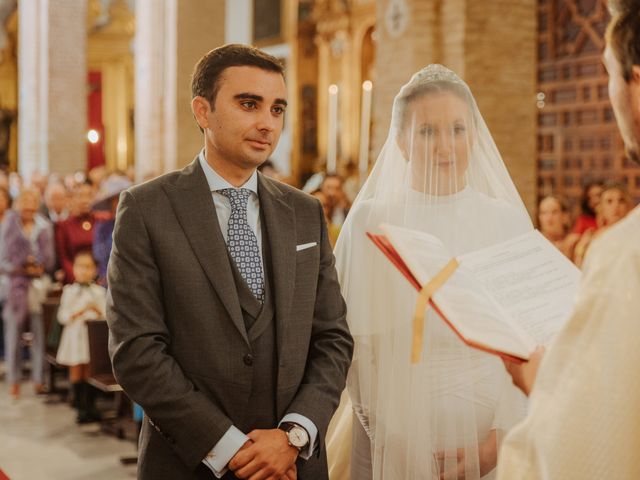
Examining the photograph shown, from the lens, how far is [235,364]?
7.61 ft

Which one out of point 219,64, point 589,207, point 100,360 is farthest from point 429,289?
point 589,207

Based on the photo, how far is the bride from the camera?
2658 mm

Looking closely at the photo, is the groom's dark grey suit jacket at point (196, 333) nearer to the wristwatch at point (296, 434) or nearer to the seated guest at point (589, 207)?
the wristwatch at point (296, 434)

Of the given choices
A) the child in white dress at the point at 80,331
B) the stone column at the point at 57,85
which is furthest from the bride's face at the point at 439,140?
the stone column at the point at 57,85

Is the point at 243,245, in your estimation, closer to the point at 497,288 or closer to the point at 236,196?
the point at 236,196

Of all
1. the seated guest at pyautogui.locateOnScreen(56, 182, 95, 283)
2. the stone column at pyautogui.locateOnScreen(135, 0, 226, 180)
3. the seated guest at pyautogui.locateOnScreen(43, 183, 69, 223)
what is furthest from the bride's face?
the stone column at pyautogui.locateOnScreen(135, 0, 226, 180)

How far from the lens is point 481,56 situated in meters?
8.07

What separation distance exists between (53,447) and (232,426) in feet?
15.0

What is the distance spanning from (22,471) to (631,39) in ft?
17.3

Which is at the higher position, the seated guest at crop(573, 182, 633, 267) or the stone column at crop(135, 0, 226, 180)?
the stone column at crop(135, 0, 226, 180)

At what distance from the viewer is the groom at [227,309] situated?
2.28m

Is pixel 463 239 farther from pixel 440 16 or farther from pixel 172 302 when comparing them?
pixel 440 16

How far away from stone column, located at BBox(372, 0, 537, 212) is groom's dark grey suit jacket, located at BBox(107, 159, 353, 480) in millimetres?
5965

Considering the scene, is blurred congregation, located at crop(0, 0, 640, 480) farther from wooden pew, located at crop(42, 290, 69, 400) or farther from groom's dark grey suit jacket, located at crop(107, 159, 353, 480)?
groom's dark grey suit jacket, located at crop(107, 159, 353, 480)
